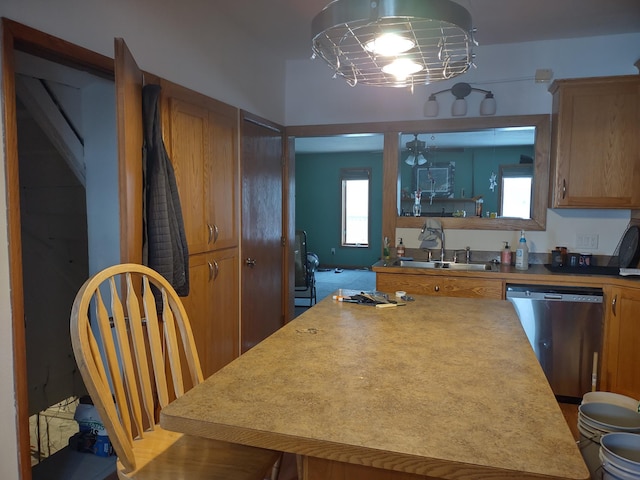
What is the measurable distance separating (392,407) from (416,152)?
13.8 feet

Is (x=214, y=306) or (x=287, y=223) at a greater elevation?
(x=287, y=223)

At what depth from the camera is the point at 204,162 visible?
109 inches

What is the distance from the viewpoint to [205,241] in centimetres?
279

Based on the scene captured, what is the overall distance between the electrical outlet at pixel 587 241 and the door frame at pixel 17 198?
10.5ft

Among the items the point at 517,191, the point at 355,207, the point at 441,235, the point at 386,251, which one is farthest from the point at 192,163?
the point at 355,207

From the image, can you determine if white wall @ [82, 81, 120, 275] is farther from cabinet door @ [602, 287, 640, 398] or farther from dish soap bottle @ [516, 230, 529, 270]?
cabinet door @ [602, 287, 640, 398]

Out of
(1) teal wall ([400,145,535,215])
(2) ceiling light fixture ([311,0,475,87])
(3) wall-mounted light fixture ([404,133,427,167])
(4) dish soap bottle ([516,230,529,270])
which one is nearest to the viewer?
(2) ceiling light fixture ([311,0,475,87])

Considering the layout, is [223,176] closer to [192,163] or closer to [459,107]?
[192,163]

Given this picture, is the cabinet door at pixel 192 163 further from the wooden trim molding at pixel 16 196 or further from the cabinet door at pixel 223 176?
the wooden trim molding at pixel 16 196

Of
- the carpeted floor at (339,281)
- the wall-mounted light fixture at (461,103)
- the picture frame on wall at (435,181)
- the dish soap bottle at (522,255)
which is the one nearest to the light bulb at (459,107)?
the wall-mounted light fixture at (461,103)

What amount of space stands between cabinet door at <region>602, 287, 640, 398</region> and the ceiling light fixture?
2153 millimetres

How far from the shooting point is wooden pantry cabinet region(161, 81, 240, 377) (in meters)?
2.55

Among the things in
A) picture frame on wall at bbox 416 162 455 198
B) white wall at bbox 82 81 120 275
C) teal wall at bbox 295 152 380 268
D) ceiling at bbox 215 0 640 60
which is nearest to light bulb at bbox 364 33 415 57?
ceiling at bbox 215 0 640 60

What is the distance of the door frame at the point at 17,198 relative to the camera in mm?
1655
